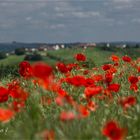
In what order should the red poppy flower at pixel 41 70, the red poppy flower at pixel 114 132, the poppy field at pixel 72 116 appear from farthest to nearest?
the poppy field at pixel 72 116 < the red poppy flower at pixel 114 132 < the red poppy flower at pixel 41 70

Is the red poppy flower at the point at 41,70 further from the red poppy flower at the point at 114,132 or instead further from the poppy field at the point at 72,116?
the red poppy flower at the point at 114,132

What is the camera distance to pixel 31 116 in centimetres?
695

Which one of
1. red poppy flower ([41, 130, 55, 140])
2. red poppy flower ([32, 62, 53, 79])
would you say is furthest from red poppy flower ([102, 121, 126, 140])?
red poppy flower ([32, 62, 53, 79])

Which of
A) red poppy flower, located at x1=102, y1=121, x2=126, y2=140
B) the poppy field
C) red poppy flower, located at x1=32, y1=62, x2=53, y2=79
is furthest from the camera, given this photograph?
the poppy field

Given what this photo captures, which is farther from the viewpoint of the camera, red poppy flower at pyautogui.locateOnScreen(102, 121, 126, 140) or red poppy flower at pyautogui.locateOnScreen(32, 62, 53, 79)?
red poppy flower at pyautogui.locateOnScreen(102, 121, 126, 140)

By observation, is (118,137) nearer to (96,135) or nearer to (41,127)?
(96,135)

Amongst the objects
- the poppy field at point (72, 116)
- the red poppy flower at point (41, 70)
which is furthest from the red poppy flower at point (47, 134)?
the red poppy flower at point (41, 70)

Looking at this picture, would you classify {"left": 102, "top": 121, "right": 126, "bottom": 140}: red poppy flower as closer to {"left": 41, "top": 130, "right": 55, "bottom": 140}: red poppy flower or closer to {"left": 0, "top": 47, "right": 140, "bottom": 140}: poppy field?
{"left": 0, "top": 47, "right": 140, "bottom": 140}: poppy field

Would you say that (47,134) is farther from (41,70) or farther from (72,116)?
(41,70)

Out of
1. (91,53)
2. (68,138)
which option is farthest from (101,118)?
(91,53)

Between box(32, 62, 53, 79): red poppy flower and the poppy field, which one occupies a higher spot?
box(32, 62, 53, 79): red poppy flower

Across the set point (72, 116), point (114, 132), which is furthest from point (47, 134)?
point (114, 132)

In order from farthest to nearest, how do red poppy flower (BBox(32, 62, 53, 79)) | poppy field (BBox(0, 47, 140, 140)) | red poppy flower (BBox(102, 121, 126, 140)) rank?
poppy field (BBox(0, 47, 140, 140)), red poppy flower (BBox(102, 121, 126, 140)), red poppy flower (BBox(32, 62, 53, 79))

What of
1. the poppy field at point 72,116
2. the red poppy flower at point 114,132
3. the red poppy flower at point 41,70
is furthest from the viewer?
the poppy field at point 72,116
